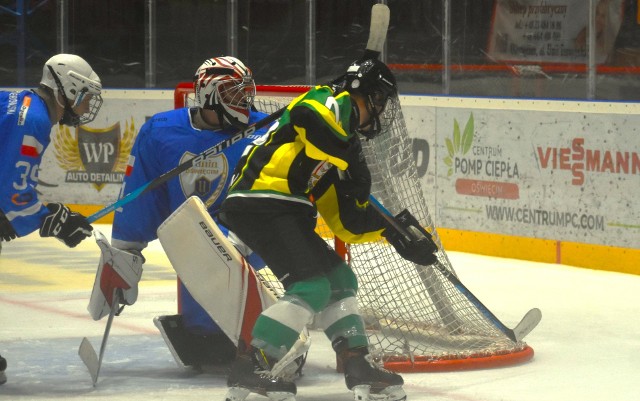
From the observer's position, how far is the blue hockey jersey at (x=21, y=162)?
4.02 m

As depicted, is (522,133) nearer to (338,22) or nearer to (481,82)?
(481,82)

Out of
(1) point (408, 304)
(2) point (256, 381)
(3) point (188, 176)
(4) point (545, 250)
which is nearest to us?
(2) point (256, 381)

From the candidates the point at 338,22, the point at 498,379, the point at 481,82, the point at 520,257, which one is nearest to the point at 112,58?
the point at 338,22

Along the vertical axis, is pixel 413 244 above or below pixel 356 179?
below

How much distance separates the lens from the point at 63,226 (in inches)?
158

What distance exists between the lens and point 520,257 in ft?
24.2

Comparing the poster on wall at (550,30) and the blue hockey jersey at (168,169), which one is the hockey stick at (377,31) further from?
the poster on wall at (550,30)

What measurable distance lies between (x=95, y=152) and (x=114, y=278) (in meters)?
4.87

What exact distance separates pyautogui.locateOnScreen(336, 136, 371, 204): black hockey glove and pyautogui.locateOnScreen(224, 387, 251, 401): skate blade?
62cm

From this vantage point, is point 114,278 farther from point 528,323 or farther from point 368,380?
point 528,323

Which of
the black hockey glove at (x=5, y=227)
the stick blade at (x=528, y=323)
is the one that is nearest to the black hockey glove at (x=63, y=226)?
the black hockey glove at (x=5, y=227)

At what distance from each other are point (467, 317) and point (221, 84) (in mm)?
1233

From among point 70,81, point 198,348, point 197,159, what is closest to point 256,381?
point 198,348

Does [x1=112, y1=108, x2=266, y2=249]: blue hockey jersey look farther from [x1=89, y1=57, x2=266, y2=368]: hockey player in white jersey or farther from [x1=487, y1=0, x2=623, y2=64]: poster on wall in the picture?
[x1=487, y1=0, x2=623, y2=64]: poster on wall
